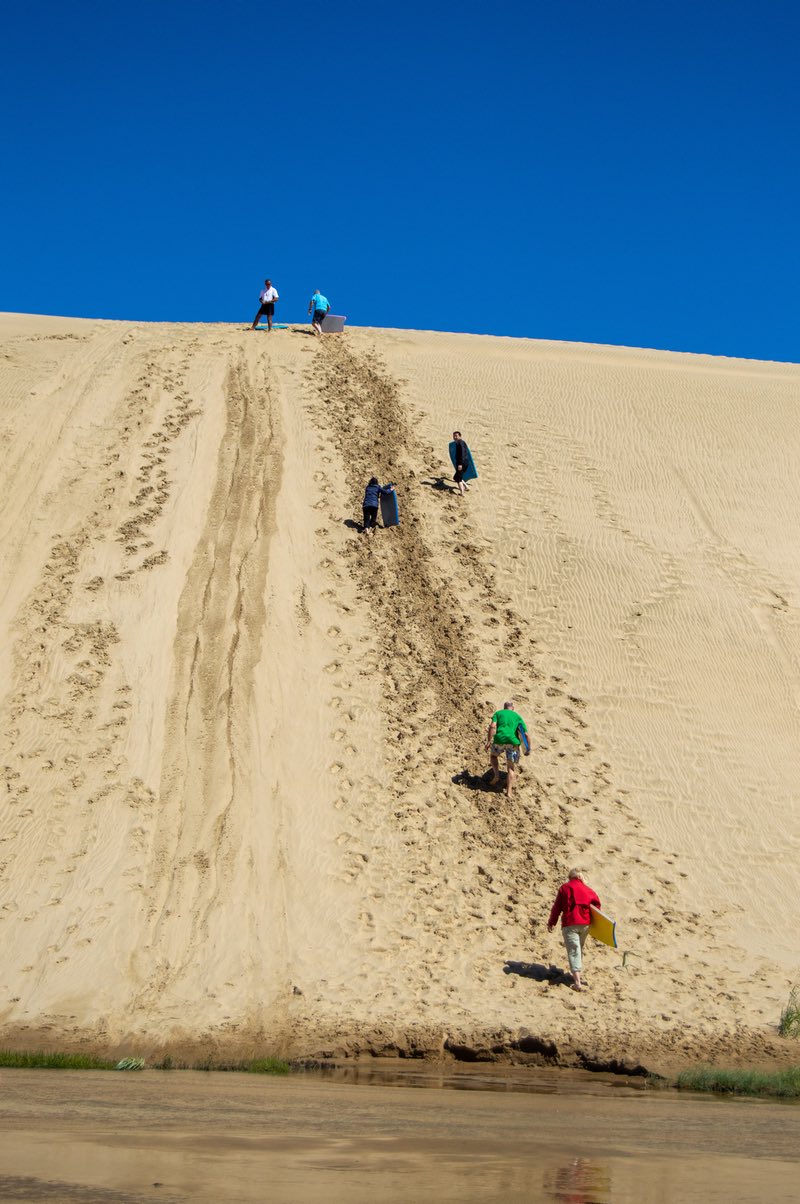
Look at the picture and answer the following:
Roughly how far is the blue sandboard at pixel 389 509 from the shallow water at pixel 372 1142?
11.1 meters

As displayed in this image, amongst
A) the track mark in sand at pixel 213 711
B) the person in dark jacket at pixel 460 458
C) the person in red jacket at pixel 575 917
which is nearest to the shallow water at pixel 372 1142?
the person in red jacket at pixel 575 917

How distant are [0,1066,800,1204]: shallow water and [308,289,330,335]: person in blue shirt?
2114 cm

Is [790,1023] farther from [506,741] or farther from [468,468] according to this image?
[468,468]

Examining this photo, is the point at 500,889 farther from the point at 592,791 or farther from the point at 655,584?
the point at 655,584

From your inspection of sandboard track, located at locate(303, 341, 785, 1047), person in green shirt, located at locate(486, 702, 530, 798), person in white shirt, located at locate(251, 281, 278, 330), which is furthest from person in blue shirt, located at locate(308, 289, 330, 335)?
person in green shirt, located at locate(486, 702, 530, 798)

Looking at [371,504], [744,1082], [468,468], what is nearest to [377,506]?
[371,504]

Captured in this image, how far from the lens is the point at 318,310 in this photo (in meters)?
27.6

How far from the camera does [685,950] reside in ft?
39.1

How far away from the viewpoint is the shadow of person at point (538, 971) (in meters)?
11.1

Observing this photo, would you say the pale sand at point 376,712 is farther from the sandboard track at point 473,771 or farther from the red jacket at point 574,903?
the red jacket at point 574,903

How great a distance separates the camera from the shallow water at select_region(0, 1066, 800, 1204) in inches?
199

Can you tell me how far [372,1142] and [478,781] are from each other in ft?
26.1

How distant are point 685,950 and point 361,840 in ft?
11.4

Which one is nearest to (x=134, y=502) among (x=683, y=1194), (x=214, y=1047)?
(x=214, y=1047)
